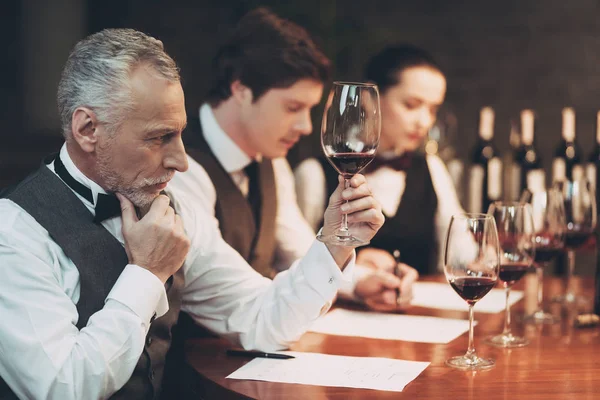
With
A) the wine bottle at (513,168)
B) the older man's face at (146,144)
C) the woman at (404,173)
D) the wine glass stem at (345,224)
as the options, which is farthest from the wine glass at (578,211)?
the wine bottle at (513,168)

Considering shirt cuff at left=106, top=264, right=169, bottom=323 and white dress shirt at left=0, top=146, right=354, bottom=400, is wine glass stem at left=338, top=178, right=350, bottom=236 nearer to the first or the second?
white dress shirt at left=0, top=146, right=354, bottom=400

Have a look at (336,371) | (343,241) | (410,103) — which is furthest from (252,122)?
(336,371)

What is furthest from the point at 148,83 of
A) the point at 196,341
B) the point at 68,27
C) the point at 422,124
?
the point at 68,27

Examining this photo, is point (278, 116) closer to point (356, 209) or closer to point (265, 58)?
point (265, 58)

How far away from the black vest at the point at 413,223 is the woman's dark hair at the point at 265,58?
2.93 feet

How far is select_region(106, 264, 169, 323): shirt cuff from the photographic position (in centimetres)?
164

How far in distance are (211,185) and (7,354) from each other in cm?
111

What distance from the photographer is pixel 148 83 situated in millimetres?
1707

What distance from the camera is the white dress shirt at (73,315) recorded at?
5.01ft

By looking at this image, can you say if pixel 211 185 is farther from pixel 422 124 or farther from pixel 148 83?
pixel 422 124

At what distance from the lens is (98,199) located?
175 centimetres

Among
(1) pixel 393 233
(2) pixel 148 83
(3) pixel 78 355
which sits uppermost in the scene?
(2) pixel 148 83

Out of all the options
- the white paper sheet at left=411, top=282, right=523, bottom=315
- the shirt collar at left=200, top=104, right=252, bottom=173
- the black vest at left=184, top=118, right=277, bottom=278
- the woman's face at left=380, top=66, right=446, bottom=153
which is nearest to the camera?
the white paper sheet at left=411, top=282, right=523, bottom=315

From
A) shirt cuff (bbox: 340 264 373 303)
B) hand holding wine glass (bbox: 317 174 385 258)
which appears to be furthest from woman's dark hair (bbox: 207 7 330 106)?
hand holding wine glass (bbox: 317 174 385 258)
